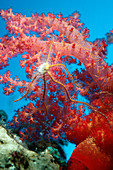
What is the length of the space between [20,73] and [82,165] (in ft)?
28.0

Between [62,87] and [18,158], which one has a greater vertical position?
[62,87]

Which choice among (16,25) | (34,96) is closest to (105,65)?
(34,96)

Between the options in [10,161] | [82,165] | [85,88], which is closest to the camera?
[10,161]

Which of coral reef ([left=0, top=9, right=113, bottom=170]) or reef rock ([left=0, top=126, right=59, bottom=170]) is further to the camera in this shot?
coral reef ([left=0, top=9, right=113, bottom=170])

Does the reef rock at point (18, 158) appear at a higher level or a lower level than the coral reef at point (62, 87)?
lower

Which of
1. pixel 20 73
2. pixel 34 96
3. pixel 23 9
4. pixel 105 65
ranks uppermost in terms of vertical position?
pixel 23 9

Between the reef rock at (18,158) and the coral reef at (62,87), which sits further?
the coral reef at (62,87)

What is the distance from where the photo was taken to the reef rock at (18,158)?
3.54 feet

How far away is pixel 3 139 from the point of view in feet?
4.13

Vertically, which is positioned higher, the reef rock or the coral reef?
the coral reef

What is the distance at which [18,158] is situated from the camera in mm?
1169

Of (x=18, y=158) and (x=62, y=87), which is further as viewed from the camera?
(x=62, y=87)

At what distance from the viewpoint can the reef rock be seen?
3.54 feet

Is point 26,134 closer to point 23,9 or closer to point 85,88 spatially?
point 85,88
